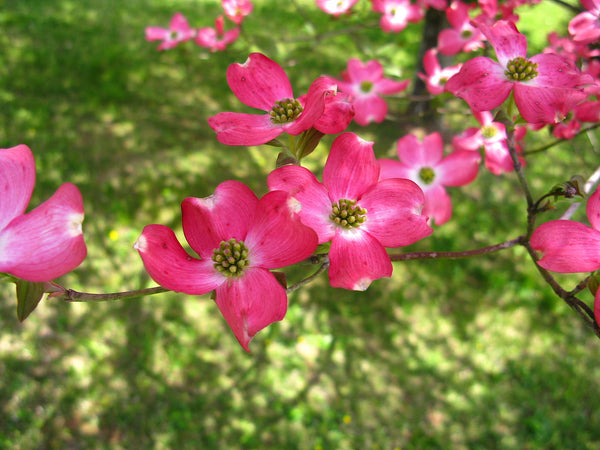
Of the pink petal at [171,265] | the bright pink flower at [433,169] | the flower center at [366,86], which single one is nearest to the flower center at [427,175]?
the bright pink flower at [433,169]

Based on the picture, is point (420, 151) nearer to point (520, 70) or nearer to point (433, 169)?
point (433, 169)

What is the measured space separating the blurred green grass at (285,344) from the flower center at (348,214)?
39.0 inches

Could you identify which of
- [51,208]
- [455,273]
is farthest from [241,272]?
[455,273]

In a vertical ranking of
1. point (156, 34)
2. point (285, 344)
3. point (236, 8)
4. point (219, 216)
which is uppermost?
point (219, 216)

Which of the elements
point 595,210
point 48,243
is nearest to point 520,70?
point 595,210

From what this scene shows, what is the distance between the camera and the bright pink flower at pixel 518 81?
0.63 m

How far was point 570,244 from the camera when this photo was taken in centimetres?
56

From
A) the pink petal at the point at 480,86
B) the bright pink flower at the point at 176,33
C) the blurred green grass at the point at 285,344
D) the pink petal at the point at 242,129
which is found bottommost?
the blurred green grass at the point at 285,344

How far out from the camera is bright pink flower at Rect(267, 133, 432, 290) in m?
0.56

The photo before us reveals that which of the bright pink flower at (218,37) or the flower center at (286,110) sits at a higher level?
the flower center at (286,110)

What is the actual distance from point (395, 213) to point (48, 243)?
44 cm

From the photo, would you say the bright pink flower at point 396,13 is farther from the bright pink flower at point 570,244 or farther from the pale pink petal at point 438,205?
the bright pink flower at point 570,244

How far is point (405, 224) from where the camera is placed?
591mm

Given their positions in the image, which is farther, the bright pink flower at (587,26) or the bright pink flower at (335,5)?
the bright pink flower at (335,5)
